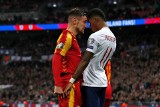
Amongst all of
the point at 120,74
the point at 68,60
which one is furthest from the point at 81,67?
the point at 120,74

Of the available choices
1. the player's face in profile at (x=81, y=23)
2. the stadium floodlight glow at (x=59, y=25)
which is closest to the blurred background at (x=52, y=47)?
the stadium floodlight glow at (x=59, y=25)

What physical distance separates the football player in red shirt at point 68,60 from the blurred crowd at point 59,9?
26.2 m

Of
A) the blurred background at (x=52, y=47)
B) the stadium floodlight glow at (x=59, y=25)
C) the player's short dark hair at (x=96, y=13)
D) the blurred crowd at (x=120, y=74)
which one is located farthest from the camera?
the stadium floodlight glow at (x=59, y=25)

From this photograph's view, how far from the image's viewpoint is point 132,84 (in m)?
24.5

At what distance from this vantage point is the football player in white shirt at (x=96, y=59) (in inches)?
211

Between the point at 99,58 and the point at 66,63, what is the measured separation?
0.44m

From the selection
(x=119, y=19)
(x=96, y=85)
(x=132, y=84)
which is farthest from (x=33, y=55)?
(x=96, y=85)

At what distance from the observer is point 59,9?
37031mm

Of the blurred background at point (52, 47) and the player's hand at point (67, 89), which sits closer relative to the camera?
the player's hand at point (67, 89)

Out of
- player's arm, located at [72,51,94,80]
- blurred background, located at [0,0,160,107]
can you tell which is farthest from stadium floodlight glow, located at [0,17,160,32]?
player's arm, located at [72,51,94,80]

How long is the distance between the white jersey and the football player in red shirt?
16 cm

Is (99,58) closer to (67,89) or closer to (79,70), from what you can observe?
(79,70)

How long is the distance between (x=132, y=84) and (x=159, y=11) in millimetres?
8702

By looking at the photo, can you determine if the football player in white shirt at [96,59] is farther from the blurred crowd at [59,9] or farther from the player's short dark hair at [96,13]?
the blurred crowd at [59,9]
